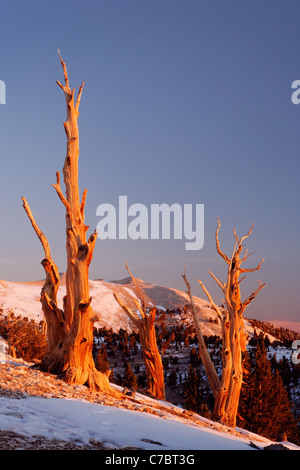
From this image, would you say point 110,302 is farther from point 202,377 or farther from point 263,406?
point 263,406

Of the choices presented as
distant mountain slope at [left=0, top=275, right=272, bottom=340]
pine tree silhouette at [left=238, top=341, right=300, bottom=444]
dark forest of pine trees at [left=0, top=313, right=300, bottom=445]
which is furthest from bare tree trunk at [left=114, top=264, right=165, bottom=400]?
distant mountain slope at [left=0, top=275, right=272, bottom=340]

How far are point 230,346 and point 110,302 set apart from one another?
1571 inches

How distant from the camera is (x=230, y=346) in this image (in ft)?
49.8

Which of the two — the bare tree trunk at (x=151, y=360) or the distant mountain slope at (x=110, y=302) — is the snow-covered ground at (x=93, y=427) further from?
the distant mountain slope at (x=110, y=302)

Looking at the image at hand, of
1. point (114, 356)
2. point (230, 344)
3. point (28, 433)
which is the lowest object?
point (114, 356)

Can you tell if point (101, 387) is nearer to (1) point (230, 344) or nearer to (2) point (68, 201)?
(2) point (68, 201)

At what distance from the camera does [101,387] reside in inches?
334

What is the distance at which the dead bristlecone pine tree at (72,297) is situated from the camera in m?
8.66

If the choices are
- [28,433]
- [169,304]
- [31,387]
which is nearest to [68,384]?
[31,387]

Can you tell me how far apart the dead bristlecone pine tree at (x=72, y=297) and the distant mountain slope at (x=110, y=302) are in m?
35.0

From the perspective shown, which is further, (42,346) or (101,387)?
(42,346)

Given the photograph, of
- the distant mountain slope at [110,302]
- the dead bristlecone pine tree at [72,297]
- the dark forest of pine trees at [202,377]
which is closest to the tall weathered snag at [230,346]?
the dark forest of pine trees at [202,377]

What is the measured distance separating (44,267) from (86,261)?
42.8 inches

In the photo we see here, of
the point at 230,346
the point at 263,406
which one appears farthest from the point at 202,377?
the point at 230,346
